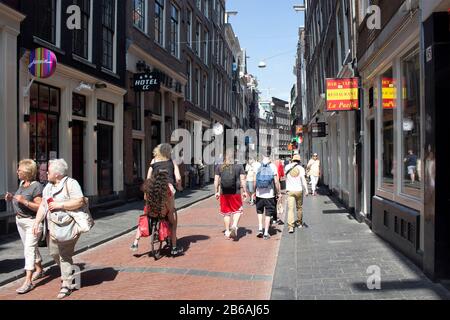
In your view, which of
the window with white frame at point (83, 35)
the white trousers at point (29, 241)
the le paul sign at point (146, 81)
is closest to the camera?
the white trousers at point (29, 241)

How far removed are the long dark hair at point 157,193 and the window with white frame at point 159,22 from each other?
13.3 meters

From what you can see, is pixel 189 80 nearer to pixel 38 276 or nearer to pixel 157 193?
pixel 157 193

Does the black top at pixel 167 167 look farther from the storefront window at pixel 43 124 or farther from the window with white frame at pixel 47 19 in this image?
the window with white frame at pixel 47 19

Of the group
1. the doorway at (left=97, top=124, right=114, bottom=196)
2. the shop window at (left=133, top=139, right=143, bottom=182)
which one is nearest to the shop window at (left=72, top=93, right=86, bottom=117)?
the doorway at (left=97, top=124, right=114, bottom=196)

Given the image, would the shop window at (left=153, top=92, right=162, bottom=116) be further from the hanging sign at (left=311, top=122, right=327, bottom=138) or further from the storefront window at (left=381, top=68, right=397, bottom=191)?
the storefront window at (left=381, top=68, right=397, bottom=191)

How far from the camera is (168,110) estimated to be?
67.9ft

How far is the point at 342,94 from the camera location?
11.4 meters

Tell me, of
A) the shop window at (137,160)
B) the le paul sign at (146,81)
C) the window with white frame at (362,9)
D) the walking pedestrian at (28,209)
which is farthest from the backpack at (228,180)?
the shop window at (137,160)

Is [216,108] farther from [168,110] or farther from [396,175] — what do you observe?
[396,175]

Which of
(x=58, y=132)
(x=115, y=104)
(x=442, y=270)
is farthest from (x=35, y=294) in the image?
(x=115, y=104)

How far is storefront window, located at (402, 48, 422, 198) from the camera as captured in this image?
6766 mm

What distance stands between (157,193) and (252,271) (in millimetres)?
1949

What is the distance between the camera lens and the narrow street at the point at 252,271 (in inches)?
213

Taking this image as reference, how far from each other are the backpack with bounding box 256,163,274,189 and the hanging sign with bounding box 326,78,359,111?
3139mm
